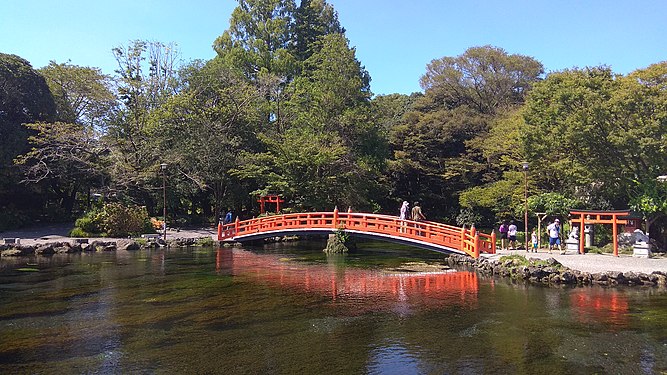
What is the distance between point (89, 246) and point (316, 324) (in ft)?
53.7

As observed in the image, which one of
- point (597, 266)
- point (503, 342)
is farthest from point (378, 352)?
point (597, 266)

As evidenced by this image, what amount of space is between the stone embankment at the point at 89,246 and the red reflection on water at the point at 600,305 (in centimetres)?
1838

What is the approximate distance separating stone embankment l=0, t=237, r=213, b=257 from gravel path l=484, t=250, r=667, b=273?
603 inches

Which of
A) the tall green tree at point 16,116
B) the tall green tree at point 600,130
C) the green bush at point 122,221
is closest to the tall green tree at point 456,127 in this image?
the tall green tree at point 600,130

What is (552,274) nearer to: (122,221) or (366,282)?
(366,282)

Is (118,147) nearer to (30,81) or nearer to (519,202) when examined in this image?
(30,81)

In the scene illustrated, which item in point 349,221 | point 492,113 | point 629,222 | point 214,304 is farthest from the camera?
point 492,113

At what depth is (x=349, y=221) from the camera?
22375 mm

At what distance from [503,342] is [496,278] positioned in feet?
24.2

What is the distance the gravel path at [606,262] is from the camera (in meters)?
15.3

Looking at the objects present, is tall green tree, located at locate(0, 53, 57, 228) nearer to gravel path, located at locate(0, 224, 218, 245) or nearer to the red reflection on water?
gravel path, located at locate(0, 224, 218, 245)

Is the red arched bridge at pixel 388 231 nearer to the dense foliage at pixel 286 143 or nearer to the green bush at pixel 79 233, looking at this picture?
the dense foliage at pixel 286 143

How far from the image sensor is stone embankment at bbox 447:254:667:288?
14.3 metres

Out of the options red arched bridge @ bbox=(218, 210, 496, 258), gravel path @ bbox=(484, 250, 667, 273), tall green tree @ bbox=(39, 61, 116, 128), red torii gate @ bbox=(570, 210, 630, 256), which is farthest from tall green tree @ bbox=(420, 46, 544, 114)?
tall green tree @ bbox=(39, 61, 116, 128)
